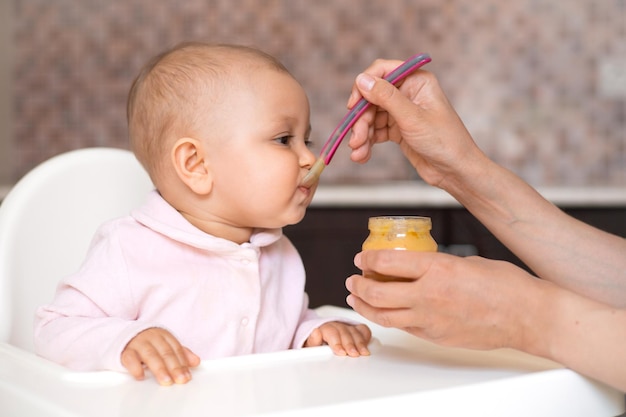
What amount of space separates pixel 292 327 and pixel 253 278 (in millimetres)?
111

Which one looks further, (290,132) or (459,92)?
(459,92)

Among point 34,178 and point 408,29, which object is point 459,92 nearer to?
point 408,29

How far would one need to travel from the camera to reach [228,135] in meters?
1.25

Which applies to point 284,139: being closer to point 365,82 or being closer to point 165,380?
point 365,82

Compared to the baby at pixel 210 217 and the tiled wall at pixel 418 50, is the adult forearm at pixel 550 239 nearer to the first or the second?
the baby at pixel 210 217

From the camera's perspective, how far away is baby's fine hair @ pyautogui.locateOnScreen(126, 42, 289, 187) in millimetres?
1263

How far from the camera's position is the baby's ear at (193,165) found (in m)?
1.26

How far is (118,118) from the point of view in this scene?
11.5 ft

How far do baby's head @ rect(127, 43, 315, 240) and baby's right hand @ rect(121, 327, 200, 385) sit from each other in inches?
12.6

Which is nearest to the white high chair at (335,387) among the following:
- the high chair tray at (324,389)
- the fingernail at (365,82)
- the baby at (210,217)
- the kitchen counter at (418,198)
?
the high chair tray at (324,389)

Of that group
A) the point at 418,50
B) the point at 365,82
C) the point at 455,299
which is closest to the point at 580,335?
the point at 455,299

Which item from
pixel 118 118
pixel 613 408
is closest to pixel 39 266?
pixel 613 408

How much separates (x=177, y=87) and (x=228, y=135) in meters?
0.11

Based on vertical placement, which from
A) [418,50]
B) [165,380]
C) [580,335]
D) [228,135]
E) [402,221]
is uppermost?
[418,50]
